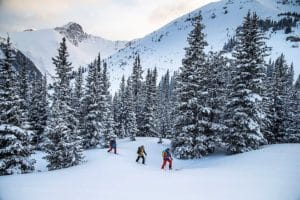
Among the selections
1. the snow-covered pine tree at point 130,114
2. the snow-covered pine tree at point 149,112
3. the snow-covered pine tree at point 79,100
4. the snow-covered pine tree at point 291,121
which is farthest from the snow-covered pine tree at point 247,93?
the snow-covered pine tree at point 149,112

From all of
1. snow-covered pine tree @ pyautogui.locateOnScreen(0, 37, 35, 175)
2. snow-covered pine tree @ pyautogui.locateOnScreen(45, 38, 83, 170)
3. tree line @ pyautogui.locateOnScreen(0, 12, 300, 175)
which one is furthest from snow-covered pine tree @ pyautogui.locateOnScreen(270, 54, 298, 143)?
snow-covered pine tree @ pyautogui.locateOnScreen(0, 37, 35, 175)

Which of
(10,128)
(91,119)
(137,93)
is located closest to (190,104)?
(91,119)

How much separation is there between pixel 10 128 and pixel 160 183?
519 inches

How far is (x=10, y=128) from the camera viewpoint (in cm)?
1986

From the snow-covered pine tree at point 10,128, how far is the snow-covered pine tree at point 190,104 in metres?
15.7

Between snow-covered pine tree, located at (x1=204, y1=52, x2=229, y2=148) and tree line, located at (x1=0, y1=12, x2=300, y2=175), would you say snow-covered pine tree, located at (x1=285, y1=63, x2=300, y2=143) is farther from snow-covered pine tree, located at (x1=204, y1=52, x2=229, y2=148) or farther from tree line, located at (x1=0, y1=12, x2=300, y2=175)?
snow-covered pine tree, located at (x1=204, y1=52, x2=229, y2=148)

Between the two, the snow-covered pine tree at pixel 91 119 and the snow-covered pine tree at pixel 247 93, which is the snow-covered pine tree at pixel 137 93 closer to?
the snow-covered pine tree at pixel 91 119

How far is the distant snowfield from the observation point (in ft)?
41.2

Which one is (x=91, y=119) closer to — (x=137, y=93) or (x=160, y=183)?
(x=137, y=93)

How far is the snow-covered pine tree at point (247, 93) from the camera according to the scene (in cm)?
2538

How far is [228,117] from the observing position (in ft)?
90.2

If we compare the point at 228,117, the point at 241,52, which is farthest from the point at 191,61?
the point at 228,117

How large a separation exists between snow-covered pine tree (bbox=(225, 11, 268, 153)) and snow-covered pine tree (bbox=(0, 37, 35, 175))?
19793 mm

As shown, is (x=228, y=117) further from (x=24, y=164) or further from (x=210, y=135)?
(x=24, y=164)
